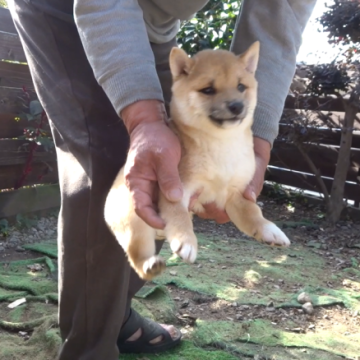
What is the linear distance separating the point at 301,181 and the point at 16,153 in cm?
359

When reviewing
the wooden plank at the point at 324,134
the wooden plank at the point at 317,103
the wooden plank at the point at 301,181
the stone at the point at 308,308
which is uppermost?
the wooden plank at the point at 317,103

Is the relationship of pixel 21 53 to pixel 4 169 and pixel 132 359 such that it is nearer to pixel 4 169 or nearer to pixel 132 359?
pixel 4 169

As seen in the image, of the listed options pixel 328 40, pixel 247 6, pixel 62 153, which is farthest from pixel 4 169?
pixel 328 40

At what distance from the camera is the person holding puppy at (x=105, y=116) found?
1764 millimetres

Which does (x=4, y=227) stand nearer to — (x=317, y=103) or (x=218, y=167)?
(x=218, y=167)

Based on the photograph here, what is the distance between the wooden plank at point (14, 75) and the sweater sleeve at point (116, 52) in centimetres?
287

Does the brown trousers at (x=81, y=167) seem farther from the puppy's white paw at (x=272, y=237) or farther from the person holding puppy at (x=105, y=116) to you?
the puppy's white paw at (x=272, y=237)

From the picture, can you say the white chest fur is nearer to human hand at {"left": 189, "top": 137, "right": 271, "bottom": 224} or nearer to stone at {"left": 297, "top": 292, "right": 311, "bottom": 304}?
human hand at {"left": 189, "top": 137, "right": 271, "bottom": 224}

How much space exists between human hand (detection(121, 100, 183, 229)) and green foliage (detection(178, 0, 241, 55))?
440 cm

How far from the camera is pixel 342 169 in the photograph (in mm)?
5605

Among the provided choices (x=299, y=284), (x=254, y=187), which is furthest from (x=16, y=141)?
(x=254, y=187)

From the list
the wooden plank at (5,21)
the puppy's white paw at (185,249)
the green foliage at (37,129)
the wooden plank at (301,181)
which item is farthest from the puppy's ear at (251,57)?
the wooden plank at (301,181)

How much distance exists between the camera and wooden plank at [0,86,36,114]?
4480mm

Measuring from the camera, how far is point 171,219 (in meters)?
1.79
